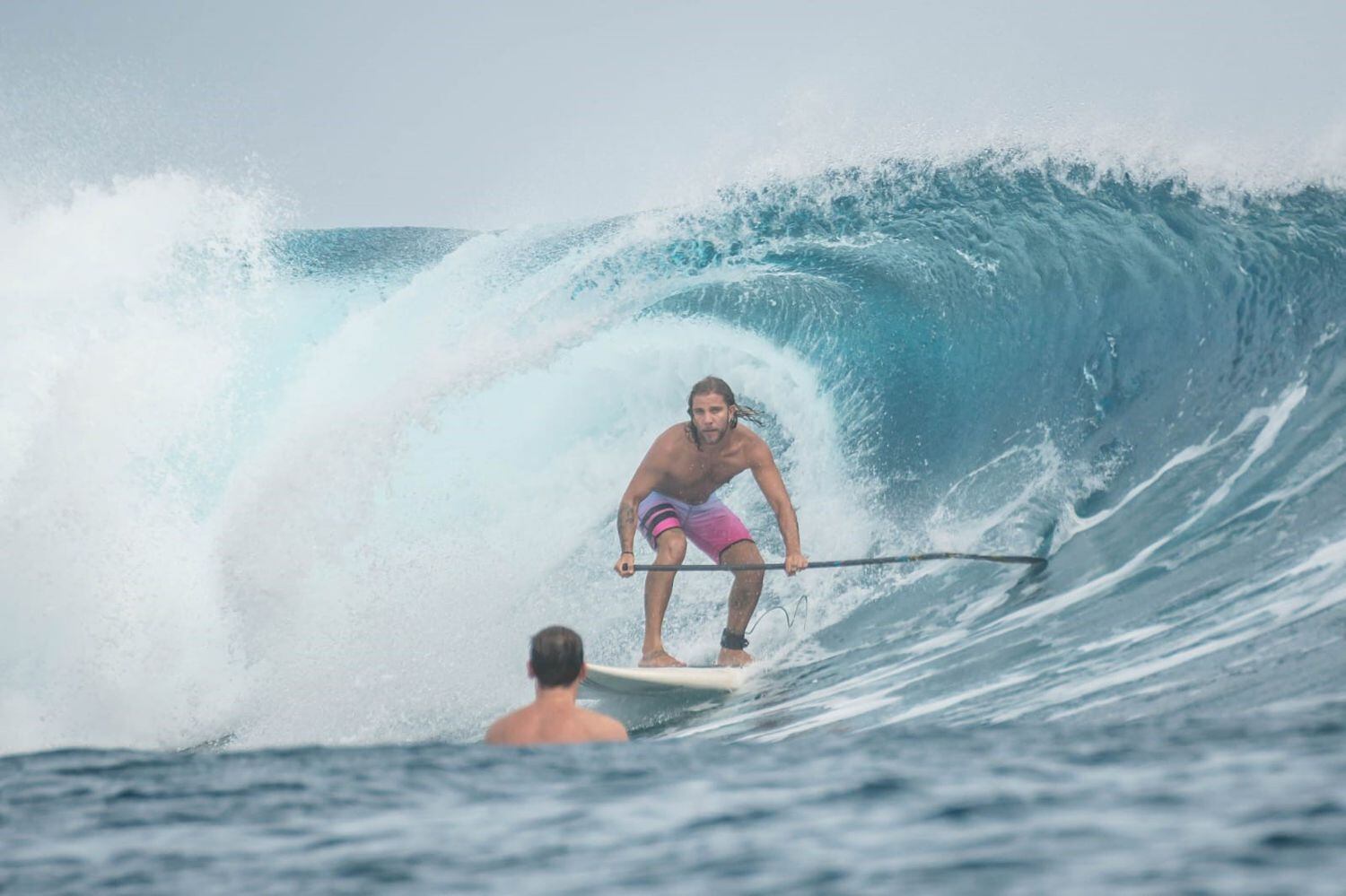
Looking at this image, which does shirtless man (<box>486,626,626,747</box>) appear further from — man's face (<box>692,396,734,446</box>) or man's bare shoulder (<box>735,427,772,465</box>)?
man's bare shoulder (<box>735,427,772,465</box>)

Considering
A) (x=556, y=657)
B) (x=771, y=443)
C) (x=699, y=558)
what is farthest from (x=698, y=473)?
(x=556, y=657)

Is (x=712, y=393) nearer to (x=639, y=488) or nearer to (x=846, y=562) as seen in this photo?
(x=639, y=488)

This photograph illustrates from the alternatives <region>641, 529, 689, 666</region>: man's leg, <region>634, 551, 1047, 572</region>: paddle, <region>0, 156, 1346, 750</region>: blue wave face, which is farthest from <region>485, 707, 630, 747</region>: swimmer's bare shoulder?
<region>641, 529, 689, 666</region>: man's leg

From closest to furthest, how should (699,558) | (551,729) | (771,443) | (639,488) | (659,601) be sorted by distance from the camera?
(551,729)
(659,601)
(639,488)
(699,558)
(771,443)

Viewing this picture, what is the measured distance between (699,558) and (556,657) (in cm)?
387

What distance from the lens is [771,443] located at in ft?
25.8

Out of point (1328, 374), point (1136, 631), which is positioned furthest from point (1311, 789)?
point (1328, 374)

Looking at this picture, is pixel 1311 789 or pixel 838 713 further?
pixel 838 713

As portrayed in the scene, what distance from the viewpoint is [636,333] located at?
8523 millimetres

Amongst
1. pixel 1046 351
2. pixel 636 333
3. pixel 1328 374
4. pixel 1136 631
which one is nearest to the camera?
pixel 1136 631

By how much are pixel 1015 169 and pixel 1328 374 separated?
9.55ft

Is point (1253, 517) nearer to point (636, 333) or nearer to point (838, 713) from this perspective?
point (838, 713)

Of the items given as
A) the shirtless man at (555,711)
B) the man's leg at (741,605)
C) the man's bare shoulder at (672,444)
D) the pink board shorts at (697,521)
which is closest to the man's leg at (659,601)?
the pink board shorts at (697,521)

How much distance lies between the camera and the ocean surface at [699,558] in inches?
85.4
